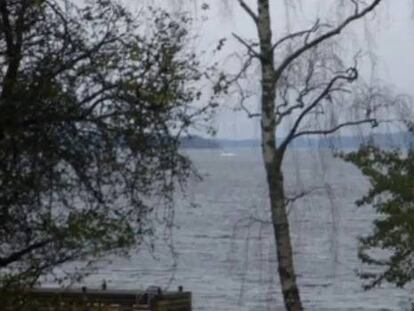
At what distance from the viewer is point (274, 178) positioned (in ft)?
43.9

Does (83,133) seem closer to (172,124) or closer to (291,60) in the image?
(172,124)

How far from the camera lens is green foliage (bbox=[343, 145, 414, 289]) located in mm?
16984

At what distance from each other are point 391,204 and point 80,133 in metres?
7.68

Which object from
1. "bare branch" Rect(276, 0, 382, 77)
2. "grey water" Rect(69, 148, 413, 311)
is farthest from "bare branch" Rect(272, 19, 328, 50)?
"grey water" Rect(69, 148, 413, 311)

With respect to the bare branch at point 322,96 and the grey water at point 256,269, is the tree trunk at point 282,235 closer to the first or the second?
the bare branch at point 322,96

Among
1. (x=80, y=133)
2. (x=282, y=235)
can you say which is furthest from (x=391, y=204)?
(x=80, y=133)

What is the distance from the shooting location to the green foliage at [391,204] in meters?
17.0

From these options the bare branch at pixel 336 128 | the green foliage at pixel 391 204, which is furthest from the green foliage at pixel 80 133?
the green foliage at pixel 391 204

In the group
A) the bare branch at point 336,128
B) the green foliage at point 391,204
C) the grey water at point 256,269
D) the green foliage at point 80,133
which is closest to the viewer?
the green foliage at point 80,133

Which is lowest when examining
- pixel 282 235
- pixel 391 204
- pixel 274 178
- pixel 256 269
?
pixel 256 269

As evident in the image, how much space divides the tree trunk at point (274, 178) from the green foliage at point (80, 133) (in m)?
2.56

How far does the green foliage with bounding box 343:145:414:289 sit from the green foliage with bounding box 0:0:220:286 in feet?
21.8

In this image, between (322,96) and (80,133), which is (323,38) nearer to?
(322,96)

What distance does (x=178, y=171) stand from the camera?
1109 centimetres
